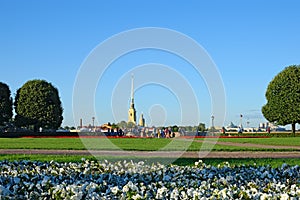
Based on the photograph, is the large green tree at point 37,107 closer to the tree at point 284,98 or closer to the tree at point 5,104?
the tree at point 5,104

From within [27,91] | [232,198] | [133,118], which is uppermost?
[27,91]

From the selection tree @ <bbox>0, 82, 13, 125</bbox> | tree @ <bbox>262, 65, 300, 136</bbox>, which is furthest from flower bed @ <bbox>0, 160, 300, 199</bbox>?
tree @ <bbox>0, 82, 13, 125</bbox>

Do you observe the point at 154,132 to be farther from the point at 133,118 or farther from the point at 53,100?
the point at 53,100

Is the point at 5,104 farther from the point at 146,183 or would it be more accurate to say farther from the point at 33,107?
the point at 146,183

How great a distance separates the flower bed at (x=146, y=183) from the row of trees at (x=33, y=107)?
5076 cm

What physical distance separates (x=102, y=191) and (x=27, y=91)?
56.9m

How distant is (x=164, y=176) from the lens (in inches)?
328

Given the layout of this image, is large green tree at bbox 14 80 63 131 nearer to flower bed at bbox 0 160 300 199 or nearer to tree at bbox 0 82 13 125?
tree at bbox 0 82 13 125

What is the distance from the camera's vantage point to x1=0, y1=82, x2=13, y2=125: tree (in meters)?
60.6

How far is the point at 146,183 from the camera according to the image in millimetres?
7945

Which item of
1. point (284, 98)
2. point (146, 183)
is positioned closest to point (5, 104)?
point (284, 98)

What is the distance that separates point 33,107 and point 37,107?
1.76ft

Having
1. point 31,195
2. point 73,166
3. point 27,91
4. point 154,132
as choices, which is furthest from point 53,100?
point 31,195

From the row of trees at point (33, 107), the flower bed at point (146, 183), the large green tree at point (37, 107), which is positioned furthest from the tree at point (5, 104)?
the flower bed at point (146, 183)
